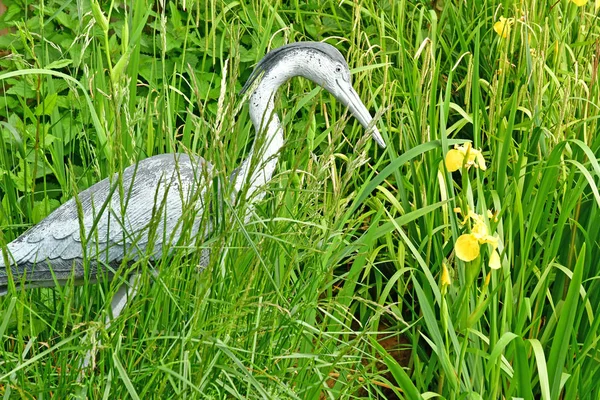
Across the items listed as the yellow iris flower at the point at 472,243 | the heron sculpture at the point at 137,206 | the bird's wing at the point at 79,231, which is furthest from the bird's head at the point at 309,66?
the yellow iris flower at the point at 472,243

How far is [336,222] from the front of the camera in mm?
1768

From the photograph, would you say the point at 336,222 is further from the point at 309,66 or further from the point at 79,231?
the point at 309,66

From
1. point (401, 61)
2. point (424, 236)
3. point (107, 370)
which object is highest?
point (401, 61)

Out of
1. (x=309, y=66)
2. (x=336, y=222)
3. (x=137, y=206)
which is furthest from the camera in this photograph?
(x=309, y=66)

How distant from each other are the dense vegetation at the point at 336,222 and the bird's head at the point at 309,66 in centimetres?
8

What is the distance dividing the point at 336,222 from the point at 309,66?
756mm

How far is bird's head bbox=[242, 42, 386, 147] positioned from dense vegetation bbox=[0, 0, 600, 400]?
0.26 feet

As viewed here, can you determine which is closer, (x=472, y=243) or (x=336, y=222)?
→ (x=336, y=222)

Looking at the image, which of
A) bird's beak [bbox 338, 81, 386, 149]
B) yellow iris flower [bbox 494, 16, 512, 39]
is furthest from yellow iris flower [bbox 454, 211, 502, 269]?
yellow iris flower [bbox 494, 16, 512, 39]

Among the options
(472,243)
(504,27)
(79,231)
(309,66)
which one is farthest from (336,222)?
(504,27)

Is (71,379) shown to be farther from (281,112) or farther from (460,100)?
(460,100)

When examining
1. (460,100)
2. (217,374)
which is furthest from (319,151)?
(217,374)

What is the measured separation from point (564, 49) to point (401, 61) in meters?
0.50

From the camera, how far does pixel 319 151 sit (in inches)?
119
